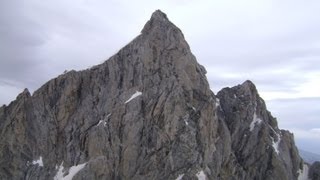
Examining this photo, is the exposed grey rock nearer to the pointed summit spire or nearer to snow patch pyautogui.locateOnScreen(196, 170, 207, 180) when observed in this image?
snow patch pyautogui.locateOnScreen(196, 170, 207, 180)

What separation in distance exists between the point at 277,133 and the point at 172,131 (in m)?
35.2

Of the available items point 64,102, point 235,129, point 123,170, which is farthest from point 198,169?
point 64,102

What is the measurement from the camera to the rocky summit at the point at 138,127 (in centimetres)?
8931

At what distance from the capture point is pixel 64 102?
3890 inches

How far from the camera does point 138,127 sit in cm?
9131

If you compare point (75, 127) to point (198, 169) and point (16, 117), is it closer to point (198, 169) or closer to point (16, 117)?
point (16, 117)

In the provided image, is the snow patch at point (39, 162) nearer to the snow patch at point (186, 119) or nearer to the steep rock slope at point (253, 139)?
the snow patch at point (186, 119)

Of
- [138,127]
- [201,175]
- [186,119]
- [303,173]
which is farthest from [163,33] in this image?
[303,173]

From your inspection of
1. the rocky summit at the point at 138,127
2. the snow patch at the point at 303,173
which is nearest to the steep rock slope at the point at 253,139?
the rocky summit at the point at 138,127

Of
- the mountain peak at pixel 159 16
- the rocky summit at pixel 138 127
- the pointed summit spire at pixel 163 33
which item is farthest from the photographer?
the mountain peak at pixel 159 16

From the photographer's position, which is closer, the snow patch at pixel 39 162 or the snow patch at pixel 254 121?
the snow patch at pixel 39 162

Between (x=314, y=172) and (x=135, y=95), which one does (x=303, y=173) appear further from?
(x=135, y=95)

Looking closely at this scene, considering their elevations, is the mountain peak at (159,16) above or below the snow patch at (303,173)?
above

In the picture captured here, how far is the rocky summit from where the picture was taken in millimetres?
89312
